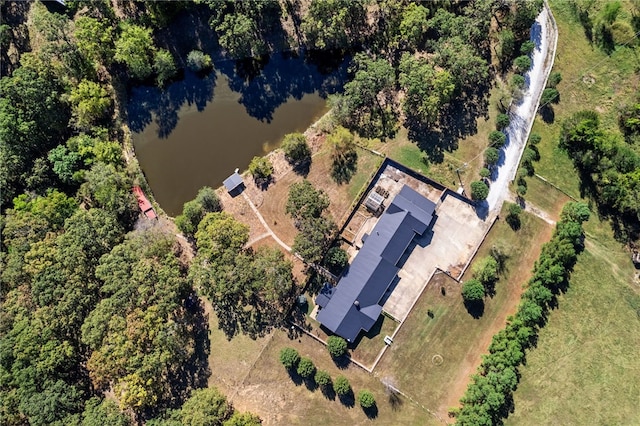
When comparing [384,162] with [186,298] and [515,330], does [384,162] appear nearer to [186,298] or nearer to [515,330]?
[515,330]

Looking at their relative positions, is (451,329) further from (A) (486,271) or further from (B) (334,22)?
(B) (334,22)

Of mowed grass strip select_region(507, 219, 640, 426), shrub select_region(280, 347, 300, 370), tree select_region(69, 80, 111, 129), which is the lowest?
mowed grass strip select_region(507, 219, 640, 426)

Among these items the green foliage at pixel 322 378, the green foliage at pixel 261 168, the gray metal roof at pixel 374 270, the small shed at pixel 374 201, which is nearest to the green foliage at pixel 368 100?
the small shed at pixel 374 201

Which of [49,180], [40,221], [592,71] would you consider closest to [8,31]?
[49,180]

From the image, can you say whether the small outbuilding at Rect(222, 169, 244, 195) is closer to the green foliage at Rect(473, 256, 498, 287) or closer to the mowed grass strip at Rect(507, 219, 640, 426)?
the green foliage at Rect(473, 256, 498, 287)

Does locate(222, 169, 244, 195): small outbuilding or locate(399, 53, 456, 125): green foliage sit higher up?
locate(399, 53, 456, 125): green foliage

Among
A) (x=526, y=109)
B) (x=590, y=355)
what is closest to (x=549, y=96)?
(x=526, y=109)

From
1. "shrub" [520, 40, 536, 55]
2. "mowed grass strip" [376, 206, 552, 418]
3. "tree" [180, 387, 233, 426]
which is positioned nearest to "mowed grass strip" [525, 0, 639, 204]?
"shrub" [520, 40, 536, 55]
